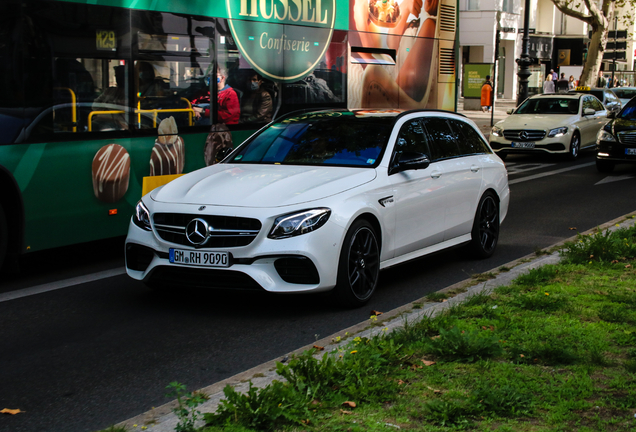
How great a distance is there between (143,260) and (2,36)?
88.9 inches

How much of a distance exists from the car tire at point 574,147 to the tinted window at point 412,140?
45.5 feet

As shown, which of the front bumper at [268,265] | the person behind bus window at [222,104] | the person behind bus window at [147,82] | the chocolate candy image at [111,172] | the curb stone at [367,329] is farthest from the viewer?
the person behind bus window at [222,104]

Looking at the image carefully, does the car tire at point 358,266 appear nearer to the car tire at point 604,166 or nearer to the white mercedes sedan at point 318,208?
the white mercedes sedan at point 318,208

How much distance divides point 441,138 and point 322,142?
4.45 ft

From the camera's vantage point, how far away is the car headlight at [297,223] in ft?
20.2

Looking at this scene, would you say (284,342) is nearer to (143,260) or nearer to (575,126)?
(143,260)

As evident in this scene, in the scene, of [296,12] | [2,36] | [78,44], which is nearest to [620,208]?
[296,12]

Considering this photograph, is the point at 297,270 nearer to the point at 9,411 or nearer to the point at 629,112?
the point at 9,411

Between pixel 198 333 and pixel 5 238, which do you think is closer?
pixel 198 333

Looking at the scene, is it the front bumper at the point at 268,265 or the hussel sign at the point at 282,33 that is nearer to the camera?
the front bumper at the point at 268,265

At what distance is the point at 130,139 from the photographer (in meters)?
8.53

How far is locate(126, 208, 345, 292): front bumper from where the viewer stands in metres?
6.14

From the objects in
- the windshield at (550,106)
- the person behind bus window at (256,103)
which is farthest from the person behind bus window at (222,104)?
the windshield at (550,106)

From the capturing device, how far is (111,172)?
27.3 ft
